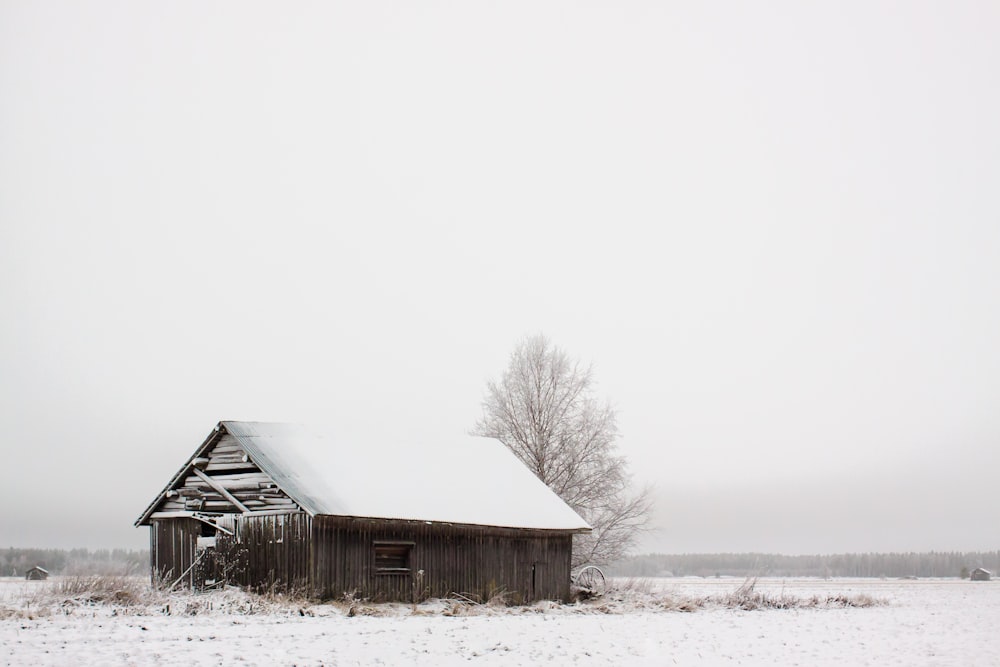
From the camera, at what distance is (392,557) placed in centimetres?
2828

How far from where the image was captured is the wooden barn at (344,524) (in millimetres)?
26703

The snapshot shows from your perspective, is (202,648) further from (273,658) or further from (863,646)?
(863,646)

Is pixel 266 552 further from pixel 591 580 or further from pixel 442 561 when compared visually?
pixel 591 580

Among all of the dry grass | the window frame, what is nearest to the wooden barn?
the window frame

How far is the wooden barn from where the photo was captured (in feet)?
87.6

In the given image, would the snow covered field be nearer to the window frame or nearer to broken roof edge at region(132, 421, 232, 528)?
the window frame

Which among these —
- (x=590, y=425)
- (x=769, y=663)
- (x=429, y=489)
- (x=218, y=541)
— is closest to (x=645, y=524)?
(x=590, y=425)

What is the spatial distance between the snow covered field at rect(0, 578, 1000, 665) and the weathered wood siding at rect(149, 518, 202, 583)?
579cm

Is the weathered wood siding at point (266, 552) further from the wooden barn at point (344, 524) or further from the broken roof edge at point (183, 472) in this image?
the broken roof edge at point (183, 472)

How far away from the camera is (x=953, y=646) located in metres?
22.1

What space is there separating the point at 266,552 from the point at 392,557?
3675 millimetres

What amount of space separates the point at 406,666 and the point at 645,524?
86.1ft

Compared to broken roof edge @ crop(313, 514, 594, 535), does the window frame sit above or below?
below

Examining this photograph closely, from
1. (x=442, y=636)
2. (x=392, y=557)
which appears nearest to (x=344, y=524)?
(x=392, y=557)
